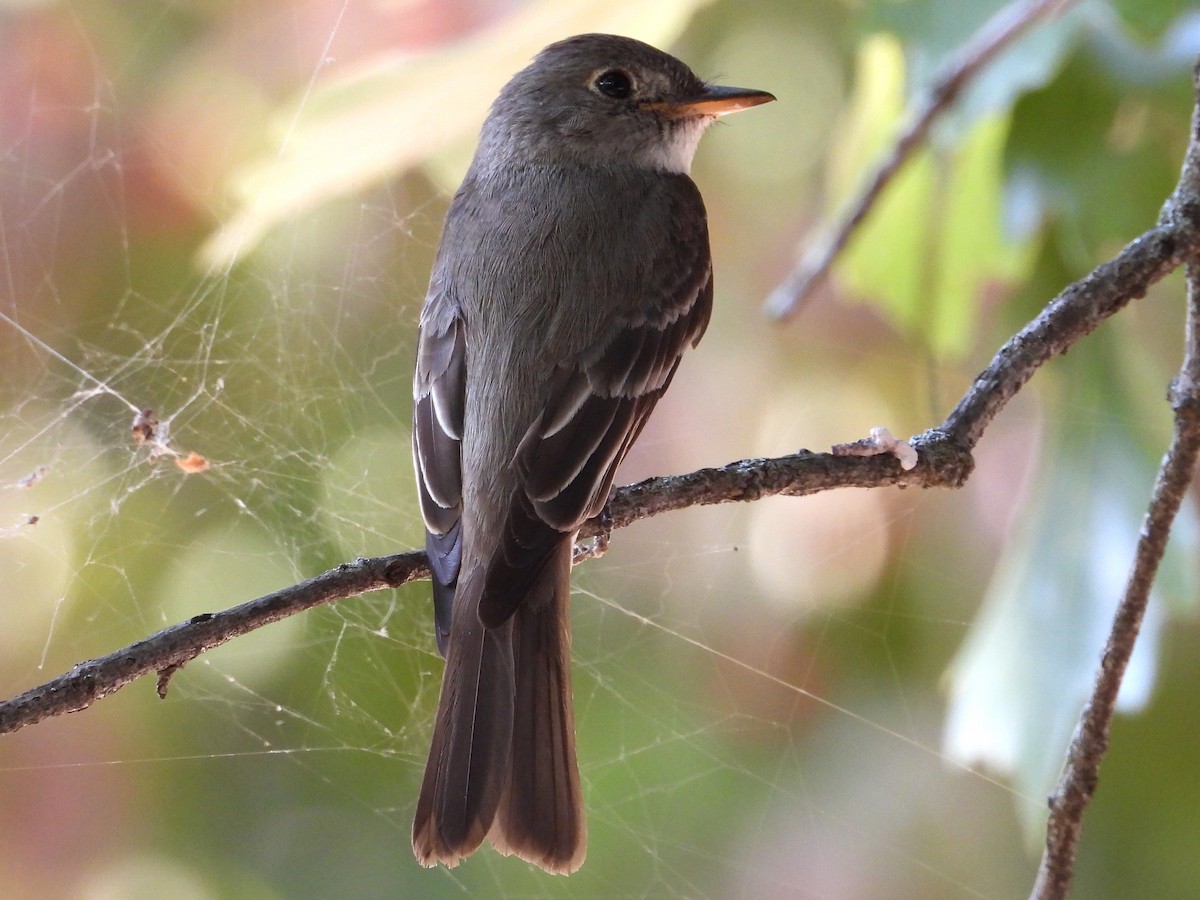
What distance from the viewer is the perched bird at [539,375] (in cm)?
136

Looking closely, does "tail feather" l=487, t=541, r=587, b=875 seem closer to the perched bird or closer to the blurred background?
the perched bird

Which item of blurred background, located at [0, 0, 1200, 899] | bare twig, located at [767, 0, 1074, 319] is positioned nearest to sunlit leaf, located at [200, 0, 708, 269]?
blurred background, located at [0, 0, 1200, 899]

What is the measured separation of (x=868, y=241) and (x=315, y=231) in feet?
3.49

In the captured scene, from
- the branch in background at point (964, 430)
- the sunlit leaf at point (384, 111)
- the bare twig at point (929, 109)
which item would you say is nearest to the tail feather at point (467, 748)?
the branch in background at point (964, 430)

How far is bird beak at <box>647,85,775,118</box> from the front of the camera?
1878mm

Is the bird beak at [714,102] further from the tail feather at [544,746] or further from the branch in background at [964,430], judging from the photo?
the tail feather at [544,746]

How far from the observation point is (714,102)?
1932mm

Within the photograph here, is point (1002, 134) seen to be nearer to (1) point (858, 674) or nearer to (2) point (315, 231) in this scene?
(1) point (858, 674)

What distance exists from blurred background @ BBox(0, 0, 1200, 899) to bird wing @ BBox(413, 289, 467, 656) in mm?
467

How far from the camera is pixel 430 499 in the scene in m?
1.49

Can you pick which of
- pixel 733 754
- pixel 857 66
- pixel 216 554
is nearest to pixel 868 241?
pixel 857 66

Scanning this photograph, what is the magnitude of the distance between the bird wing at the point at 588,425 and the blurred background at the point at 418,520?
23.0 inches

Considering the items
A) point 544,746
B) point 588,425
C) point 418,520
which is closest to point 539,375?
point 588,425

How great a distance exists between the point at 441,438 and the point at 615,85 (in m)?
0.79
